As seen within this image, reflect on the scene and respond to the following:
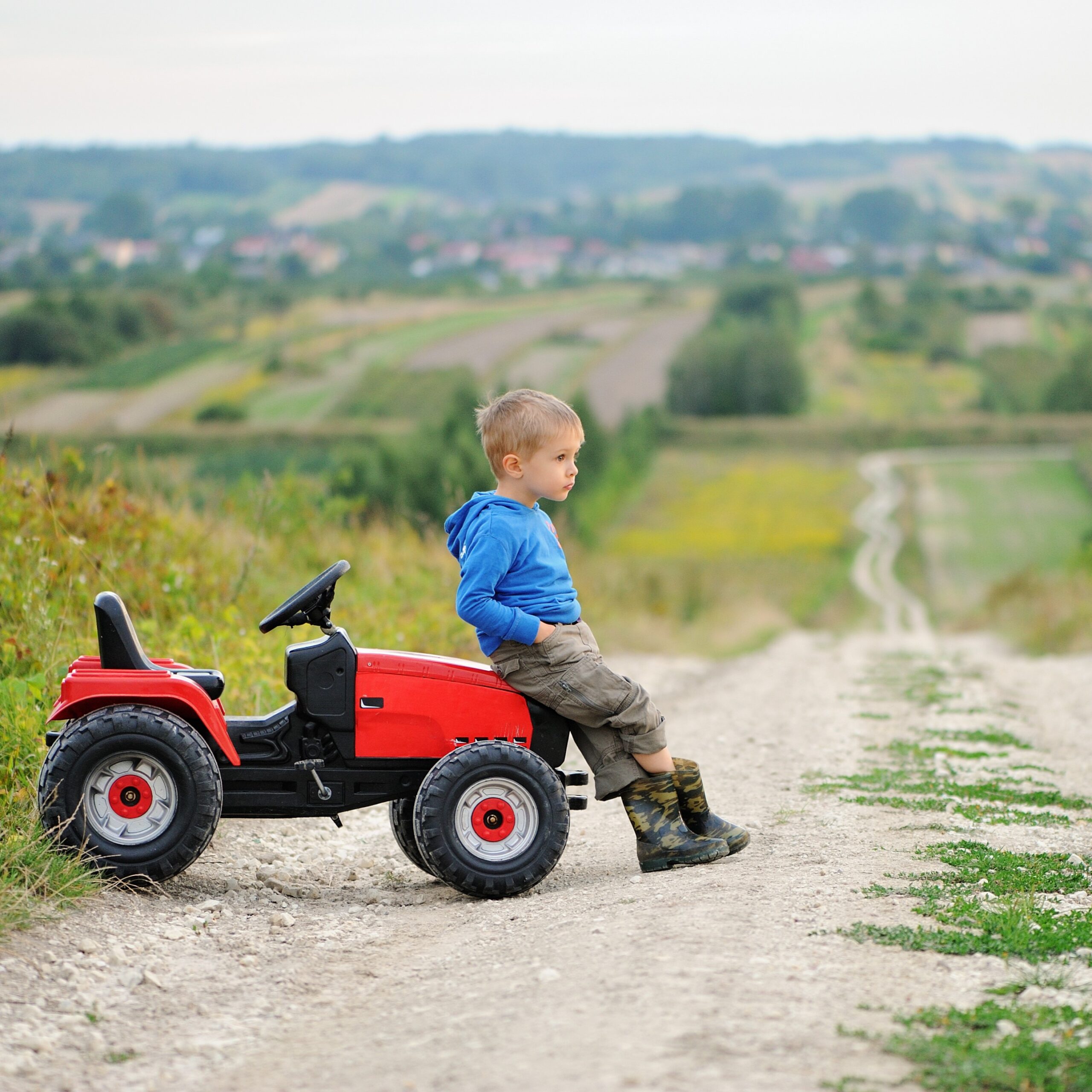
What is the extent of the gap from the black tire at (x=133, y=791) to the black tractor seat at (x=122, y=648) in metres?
0.22

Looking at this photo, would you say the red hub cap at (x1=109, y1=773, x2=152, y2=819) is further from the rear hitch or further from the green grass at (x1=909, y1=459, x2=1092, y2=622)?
the green grass at (x1=909, y1=459, x2=1092, y2=622)

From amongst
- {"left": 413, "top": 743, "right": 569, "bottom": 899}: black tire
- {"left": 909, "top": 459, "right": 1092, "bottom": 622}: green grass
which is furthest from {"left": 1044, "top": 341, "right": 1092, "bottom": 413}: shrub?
{"left": 413, "top": 743, "right": 569, "bottom": 899}: black tire

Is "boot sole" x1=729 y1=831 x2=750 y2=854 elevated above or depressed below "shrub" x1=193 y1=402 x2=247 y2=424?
below

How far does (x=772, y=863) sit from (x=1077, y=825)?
84.5 inches

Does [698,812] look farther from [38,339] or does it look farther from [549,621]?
[38,339]

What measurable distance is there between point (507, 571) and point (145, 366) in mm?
53048

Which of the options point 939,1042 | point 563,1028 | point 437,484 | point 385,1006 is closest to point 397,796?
point 385,1006

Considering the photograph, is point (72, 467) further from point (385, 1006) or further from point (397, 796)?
point (385, 1006)

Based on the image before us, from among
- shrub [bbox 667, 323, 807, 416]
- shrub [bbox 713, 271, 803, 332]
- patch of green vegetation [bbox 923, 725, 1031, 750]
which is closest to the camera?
patch of green vegetation [bbox 923, 725, 1031, 750]

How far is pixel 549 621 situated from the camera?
5586 mm

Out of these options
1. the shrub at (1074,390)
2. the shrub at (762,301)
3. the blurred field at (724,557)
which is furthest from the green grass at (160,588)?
the shrub at (762,301)

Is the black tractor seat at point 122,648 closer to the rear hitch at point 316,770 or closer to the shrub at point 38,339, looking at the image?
the rear hitch at point 316,770

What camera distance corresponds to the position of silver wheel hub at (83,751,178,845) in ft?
17.4

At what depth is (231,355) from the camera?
72.9m
